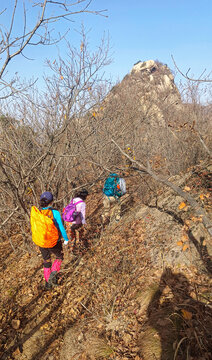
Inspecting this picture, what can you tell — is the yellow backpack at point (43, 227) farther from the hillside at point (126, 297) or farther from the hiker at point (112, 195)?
the hiker at point (112, 195)

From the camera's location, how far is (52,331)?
3336 mm

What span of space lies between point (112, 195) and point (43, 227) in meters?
2.60

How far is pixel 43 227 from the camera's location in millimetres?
3717

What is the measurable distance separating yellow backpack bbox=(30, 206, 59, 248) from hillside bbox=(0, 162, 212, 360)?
1211 millimetres

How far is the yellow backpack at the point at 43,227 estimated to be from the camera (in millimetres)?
3706

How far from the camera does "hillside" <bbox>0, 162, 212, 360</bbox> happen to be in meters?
2.47

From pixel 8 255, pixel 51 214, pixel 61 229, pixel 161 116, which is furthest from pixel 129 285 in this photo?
pixel 161 116

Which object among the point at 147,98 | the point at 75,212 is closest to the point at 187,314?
the point at 75,212

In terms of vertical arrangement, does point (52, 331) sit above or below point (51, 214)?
below

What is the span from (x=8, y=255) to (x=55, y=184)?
3049mm

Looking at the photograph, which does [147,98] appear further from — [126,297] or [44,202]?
[126,297]

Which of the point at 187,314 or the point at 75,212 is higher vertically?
the point at 75,212

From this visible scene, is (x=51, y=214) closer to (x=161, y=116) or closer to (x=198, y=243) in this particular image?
(x=198, y=243)

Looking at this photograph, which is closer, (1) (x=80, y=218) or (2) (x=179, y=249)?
(2) (x=179, y=249)
